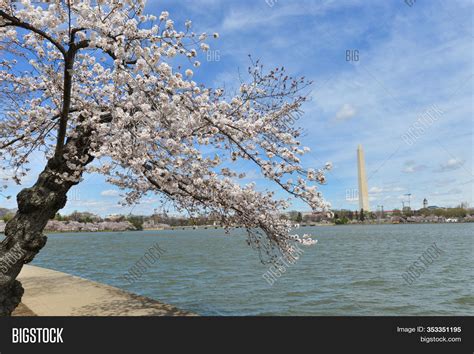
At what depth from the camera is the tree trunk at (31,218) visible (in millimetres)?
6406

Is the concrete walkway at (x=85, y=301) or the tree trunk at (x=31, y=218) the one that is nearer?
the tree trunk at (x=31, y=218)

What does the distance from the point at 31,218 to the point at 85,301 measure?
4.28m

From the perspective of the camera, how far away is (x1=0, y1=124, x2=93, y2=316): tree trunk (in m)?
6.41

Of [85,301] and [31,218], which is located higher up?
[31,218]

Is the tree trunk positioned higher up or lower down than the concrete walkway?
higher up

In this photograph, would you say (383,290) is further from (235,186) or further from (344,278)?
(235,186)

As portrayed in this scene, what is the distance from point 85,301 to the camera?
32.9 ft

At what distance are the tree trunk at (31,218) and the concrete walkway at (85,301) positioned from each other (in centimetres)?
245

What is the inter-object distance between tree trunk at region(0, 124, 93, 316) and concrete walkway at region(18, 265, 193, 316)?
2448 millimetres

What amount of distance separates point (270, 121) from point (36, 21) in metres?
3.91

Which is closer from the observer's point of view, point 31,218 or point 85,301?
point 31,218

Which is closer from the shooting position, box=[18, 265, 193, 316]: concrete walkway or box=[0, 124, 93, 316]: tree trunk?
box=[0, 124, 93, 316]: tree trunk

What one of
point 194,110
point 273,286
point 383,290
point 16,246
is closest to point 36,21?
point 194,110

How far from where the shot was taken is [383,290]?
579 inches
